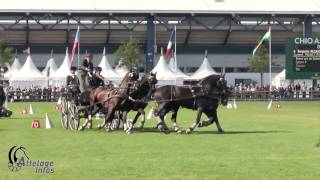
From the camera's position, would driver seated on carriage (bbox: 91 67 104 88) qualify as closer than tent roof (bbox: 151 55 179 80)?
Yes

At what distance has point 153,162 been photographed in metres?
15.2

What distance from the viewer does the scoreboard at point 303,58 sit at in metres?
58.8

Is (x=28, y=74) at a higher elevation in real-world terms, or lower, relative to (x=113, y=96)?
higher

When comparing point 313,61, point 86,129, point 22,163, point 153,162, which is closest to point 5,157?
point 22,163

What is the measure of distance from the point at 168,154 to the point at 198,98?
802cm

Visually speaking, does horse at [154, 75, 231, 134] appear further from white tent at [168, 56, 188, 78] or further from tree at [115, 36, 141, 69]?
tree at [115, 36, 141, 69]

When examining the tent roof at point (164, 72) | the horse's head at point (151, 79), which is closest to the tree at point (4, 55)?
the tent roof at point (164, 72)

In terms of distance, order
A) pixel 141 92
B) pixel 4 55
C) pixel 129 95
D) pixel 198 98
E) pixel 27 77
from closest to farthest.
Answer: pixel 198 98
pixel 129 95
pixel 141 92
pixel 27 77
pixel 4 55

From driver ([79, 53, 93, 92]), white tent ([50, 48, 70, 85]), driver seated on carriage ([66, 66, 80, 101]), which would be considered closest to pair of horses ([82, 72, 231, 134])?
driver ([79, 53, 93, 92])

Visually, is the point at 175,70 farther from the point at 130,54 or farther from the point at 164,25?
the point at 164,25

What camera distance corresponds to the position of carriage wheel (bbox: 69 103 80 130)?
26094 mm
